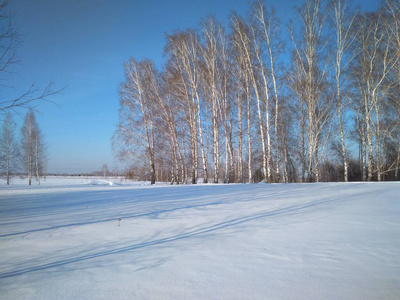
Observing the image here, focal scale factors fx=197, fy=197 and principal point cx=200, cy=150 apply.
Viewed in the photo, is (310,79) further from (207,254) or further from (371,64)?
(207,254)

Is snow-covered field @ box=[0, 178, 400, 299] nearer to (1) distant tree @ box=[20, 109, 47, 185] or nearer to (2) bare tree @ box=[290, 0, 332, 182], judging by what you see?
(2) bare tree @ box=[290, 0, 332, 182]

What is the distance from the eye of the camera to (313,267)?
180 centimetres

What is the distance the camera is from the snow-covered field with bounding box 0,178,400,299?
1.52 metres

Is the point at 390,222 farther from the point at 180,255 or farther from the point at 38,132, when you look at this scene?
the point at 38,132

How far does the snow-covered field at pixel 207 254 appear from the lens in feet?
5.00

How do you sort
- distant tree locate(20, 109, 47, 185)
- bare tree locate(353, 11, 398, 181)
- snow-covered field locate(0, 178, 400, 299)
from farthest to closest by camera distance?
1. distant tree locate(20, 109, 47, 185)
2. bare tree locate(353, 11, 398, 181)
3. snow-covered field locate(0, 178, 400, 299)

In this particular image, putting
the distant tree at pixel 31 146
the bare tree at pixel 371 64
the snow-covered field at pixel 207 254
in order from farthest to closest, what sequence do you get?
the distant tree at pixel 31 146, the bare tree at pixel 371 64, the snow-covered field at pixel 207 254

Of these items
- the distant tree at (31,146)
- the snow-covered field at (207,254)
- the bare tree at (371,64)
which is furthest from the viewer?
the distant tree at (31,146)

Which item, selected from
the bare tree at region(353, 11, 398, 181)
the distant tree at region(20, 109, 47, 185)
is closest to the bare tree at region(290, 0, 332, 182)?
the bare tree at region(353, 11, 398, 181)

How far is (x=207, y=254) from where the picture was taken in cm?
212

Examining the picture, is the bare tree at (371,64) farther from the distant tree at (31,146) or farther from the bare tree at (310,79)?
the distant tree at (31,146)

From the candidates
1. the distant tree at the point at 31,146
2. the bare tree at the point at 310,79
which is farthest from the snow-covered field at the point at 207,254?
the distant tree at the point at 31,146

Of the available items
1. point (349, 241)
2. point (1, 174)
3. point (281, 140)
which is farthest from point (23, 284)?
point (1, 174)

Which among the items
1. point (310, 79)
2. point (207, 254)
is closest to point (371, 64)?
point (310, 79)
